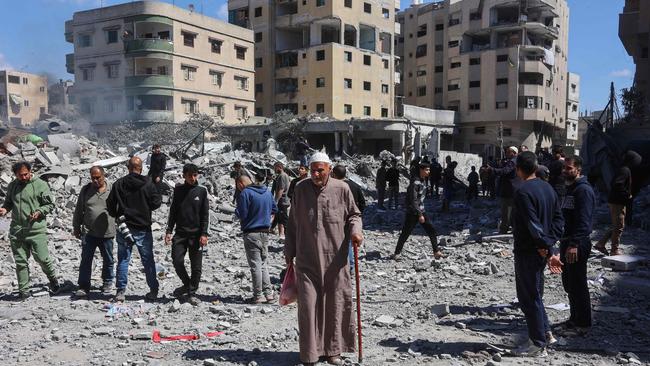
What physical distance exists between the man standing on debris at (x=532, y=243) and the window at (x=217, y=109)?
39.8 meters

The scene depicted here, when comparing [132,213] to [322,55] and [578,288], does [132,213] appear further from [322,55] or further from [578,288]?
[322,55]

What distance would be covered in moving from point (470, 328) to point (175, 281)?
4.38 metres

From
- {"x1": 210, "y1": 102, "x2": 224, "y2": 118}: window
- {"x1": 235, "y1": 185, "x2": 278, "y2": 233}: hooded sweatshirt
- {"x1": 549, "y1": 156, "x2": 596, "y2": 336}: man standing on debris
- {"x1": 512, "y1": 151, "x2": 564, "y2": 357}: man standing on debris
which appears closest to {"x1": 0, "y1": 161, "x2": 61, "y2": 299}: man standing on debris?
{"x1": 235, "y1": 185, "x2": 278, "y2": 233}: hooded sweatshirt

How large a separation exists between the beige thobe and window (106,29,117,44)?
133 feet

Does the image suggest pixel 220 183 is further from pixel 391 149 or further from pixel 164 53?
pixel 164 53

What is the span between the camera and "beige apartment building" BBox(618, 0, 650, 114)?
22609mm

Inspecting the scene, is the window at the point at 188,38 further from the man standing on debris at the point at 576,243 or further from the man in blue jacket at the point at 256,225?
the man standing on debris at the point at 576,243

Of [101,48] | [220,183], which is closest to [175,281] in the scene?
[220,183]

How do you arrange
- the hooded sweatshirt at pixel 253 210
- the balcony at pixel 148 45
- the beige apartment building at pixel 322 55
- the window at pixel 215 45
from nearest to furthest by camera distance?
the hooded sweatshirt at pixel 253 210, the balcony at pixel 148 45, the window at pixel 215 45, the beige apartment building at pixel 322 55

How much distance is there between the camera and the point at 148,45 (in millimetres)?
38250

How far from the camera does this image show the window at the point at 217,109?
4250 cm

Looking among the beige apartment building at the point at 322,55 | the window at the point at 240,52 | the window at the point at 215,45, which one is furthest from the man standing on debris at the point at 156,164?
the beige apartment building at the point at 322,55

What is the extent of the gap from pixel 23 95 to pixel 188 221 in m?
69.4

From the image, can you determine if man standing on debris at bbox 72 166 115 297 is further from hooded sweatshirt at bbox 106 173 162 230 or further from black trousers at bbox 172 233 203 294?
black trousers at bbox 172 233 203 294
